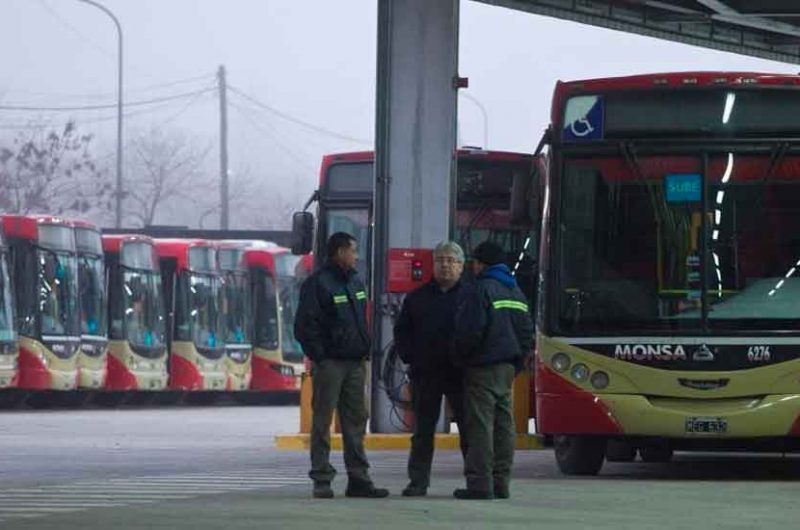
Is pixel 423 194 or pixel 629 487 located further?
pixel 423 194

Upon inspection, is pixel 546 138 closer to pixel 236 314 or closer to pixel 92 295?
pixel 92 295

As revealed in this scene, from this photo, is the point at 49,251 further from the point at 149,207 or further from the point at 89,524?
the point at 149,207

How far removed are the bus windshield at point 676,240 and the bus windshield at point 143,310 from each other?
94.0 feet

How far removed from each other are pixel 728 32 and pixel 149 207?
98832 millimetres

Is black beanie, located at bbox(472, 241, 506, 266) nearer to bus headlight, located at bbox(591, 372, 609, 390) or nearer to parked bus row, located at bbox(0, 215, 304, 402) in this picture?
bus headlight, located at bbox(591, 372, 609, 390)

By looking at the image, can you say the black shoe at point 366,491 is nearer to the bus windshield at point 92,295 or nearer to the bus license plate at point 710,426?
the bus license plate at point 710,426

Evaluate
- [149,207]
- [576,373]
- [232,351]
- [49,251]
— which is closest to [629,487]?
[576,373]

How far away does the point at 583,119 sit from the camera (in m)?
19.3

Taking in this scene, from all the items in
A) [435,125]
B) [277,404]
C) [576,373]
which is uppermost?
[435,125]

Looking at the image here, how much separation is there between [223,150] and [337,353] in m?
78.4

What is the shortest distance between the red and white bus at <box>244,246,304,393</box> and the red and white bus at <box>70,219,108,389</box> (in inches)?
260

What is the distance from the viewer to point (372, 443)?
80.1 feet

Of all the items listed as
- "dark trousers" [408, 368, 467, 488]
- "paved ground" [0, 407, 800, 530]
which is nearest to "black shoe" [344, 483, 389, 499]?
"paved ground" [0, 407, 800, 530]

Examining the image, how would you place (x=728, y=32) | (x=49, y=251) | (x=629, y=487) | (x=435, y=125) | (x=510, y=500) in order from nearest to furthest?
(x=510, y=500)
(x=629, y=487)
(x=435, y=125)
(x=728, y=32)
(x=49, y=251)
